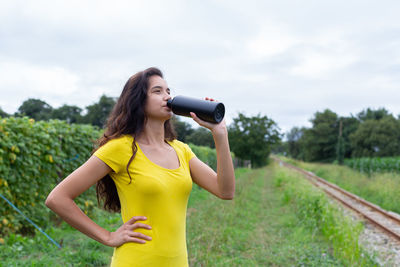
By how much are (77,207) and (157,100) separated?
0.65 m

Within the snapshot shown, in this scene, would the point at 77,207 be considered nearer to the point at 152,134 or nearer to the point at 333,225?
the point at 152,134

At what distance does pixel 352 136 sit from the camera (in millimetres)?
49500

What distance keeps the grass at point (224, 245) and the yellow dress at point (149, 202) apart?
3060 mm

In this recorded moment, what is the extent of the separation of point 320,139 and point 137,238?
2548 inches

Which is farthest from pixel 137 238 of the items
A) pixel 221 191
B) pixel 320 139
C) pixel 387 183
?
pixel 320 139

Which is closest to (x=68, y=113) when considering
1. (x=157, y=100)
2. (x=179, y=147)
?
(x=179, y=147)

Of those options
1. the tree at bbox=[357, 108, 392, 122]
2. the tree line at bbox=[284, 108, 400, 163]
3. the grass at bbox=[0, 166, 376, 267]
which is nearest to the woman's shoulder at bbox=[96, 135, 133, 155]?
the grass at bbox=[0, 166, 376, 267]

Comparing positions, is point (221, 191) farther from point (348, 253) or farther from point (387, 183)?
point (387, 183)

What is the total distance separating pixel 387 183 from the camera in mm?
14547

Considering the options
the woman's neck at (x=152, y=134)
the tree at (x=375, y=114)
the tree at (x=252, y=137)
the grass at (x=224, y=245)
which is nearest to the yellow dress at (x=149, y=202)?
the woman's neck at (x=152, y=134)

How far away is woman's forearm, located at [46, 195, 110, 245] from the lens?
Result: 1.50m

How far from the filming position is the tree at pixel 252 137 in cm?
3297

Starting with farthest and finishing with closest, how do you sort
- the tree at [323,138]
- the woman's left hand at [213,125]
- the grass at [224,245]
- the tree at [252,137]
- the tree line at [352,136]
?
the tree at [323,138] → the tree line at [352,136] → the tree at [252,137] → the grass at [224,245] → the woman's left hand at [213,125]

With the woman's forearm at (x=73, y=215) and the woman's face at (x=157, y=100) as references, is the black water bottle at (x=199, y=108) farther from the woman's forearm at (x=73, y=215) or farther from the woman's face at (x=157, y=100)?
the woman's forearm at (x=73, y=215)
